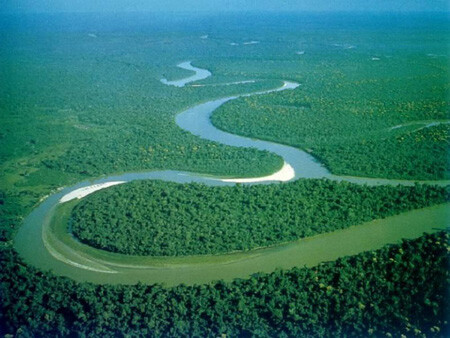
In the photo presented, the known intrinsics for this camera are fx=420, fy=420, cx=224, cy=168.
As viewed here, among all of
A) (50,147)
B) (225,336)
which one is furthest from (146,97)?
(225,336)

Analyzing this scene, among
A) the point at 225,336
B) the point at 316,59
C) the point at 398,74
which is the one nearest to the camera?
the point at 225,336

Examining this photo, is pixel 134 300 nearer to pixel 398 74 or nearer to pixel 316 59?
pixel 398 74

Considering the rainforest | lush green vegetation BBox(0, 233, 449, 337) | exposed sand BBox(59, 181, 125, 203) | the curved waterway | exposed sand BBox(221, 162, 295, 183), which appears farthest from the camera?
exposed sand BBox(221, 162, 295, 183)

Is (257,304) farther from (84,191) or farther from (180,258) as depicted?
(84,191)

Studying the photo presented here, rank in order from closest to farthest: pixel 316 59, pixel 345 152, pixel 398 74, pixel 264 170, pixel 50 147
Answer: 1. pixel 264 170
2. pixel 345 152
3. pixel 50 147
4. pixel 398 74
5. pixel 316 59

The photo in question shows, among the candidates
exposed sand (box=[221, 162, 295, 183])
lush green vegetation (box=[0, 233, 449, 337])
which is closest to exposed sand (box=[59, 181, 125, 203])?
exposed sand (box=[221, 162, 295, 183])

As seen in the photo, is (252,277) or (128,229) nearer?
(252,277)

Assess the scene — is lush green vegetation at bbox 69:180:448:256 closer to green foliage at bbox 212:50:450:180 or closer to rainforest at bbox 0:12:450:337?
rainforest at bbox 0:12:450:337

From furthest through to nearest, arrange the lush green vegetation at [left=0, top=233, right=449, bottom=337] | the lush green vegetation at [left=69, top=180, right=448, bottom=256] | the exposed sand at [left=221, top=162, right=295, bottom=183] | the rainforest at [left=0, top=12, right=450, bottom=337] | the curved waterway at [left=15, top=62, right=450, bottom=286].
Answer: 1. the exposed sand at [left=221, top=162, right=295, bottom=183]
2. the lush green vegetation at [left=69, top=180, right=448, bottom=256]
3. the curved waterway at [left=15, top=62, right=450, bottom=286]
4. the rainforest at [left=0, top=12, right=450, bottom=337]
5. the lush green vegetation at [left=0, top=233, right=449, bottom=337]
